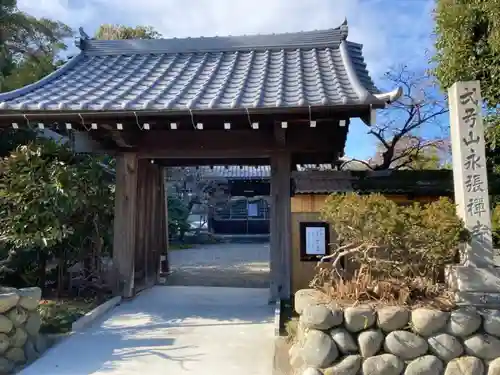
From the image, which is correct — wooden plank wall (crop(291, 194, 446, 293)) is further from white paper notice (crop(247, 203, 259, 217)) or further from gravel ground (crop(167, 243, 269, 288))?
white paper notice (crop(247, 203, 259, 217))

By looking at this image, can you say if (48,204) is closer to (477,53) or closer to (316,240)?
(316,240)

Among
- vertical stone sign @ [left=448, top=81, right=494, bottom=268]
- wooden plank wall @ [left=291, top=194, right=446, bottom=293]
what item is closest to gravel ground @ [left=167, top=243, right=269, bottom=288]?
wooden plank wall @ [left=291, top=194, right=446, bottom=293]

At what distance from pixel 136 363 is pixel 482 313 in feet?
11.2

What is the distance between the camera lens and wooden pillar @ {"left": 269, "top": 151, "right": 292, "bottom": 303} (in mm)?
6898

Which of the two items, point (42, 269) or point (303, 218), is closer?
point (303, 218)

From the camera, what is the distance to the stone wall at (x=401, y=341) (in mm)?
3910

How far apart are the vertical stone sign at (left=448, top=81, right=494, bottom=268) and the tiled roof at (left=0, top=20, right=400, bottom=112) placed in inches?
39.4

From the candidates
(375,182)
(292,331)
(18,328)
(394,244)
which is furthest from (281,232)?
(18,328)

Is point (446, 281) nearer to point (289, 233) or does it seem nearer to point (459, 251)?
point (459, 251)

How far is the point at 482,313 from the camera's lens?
4016 mm

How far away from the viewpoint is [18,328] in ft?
15.3

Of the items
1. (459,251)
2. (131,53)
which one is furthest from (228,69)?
(459,251)

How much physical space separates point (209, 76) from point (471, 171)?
15.5 feet

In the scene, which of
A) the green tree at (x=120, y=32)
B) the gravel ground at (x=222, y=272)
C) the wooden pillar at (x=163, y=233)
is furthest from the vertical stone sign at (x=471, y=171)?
the green tree at (x=120, y=32)
